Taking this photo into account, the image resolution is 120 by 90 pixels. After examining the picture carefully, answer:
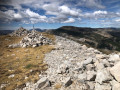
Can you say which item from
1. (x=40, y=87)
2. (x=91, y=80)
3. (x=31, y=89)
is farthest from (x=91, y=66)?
(x=31, y=89)

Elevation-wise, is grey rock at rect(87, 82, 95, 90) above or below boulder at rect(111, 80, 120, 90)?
below

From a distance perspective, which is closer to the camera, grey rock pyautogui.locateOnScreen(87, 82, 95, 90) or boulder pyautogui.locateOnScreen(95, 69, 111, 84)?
boulder pyautogui.locateOnScreen(95, 69, 111, 84)

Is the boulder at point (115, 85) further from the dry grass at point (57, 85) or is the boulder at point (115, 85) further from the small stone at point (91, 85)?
the dry grass at point (57, 85)

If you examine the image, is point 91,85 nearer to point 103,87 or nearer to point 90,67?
point 103,87

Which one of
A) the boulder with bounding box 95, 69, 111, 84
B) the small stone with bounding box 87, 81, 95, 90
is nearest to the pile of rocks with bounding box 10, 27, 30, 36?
the small stone with bounding box 87, 81, 95, 90

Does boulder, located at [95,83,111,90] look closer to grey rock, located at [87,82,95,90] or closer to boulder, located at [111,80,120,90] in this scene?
boulder, located at [111,80,120,90]

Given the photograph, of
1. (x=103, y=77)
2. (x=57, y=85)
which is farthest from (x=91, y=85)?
(x=57, y=85)

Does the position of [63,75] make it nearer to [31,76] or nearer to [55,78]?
[55,78]

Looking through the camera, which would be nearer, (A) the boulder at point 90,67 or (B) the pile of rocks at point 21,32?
(A) the boulder at point 90,67

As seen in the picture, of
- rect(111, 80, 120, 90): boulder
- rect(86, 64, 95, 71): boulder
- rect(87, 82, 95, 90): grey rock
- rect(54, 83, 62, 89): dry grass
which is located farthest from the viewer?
rect(86, 64, 95, 71): boulder

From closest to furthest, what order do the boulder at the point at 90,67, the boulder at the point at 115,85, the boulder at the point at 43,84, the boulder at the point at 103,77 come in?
the boulder at the point at 115,85 → the boulder at the point at 103,77 → the boulder at the point at 43,84 → the boulder at the point at 90,67

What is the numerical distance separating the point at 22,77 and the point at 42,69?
4.73 metres

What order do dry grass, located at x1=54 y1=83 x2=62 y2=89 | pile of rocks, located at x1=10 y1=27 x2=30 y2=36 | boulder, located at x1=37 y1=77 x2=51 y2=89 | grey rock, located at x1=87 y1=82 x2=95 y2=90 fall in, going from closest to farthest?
grey rock, located at x1=87 y1=82 x2=95 y2=90, dry grass, located at x1=54 y1=83 x2=62 y2=89, boulder, located at x1=37 y1=77 x2=51 y2=89, pile of rocks, located at x1=10 y1=27 x2=30 y2=36

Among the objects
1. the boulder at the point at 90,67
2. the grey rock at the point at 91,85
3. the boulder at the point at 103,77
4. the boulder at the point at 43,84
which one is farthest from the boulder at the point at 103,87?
the boulder at the point at 43,84
